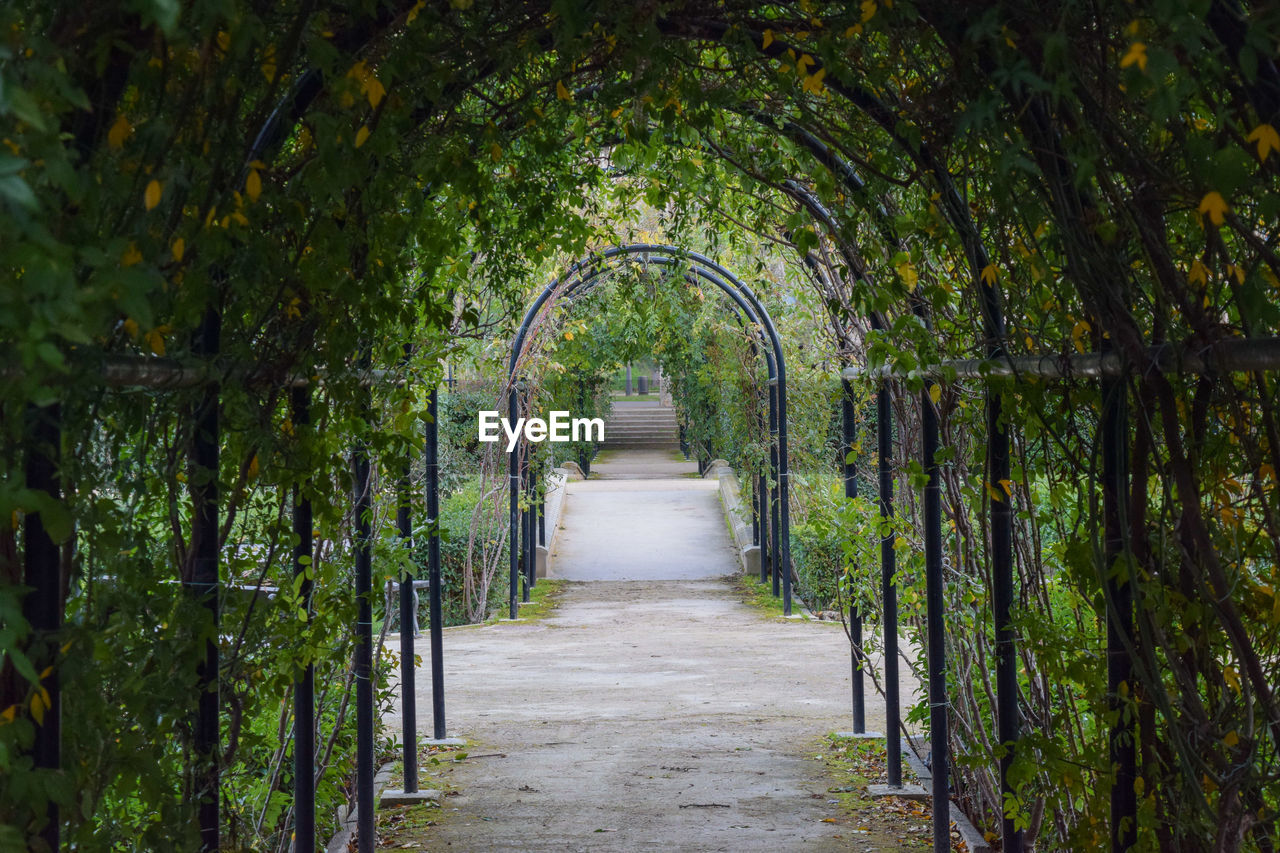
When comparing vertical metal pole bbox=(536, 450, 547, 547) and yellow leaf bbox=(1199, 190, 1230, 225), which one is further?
vertical metal pole bbox=(536, 450, 547, 547)

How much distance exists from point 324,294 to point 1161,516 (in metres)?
1.83

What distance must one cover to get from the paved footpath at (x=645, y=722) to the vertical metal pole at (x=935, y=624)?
0.56 meters

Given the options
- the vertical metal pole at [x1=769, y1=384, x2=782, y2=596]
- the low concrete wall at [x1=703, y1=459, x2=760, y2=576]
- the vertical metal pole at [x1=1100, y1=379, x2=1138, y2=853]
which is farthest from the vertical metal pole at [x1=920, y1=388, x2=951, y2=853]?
the low concrete wall at [x1=703, y1=459, x2=760, y2=576]

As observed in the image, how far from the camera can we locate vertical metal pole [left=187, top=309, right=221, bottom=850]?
2668 millimetres

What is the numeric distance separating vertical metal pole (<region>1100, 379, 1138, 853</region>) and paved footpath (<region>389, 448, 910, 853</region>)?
7.93ft

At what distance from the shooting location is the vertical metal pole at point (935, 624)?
14.7 ft

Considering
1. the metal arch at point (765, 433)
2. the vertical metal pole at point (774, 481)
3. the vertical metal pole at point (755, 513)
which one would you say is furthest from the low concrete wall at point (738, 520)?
the vertical metal pole at point (774, 481)

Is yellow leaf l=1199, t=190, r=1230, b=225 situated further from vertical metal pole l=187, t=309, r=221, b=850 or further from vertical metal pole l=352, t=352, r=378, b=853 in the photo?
vertical metal pole l=352, t=352, r=378, b=853

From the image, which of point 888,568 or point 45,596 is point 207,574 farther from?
point 888,568

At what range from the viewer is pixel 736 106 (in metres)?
3.64

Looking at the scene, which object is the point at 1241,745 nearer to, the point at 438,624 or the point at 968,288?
the point at 968,288

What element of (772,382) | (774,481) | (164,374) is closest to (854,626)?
(164,374)

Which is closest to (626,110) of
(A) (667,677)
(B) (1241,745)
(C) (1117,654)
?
(C) (1117,654)

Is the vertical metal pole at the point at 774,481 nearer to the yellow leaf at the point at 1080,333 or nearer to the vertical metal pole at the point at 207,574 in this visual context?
the yellow leaf at the point at 1080,333
